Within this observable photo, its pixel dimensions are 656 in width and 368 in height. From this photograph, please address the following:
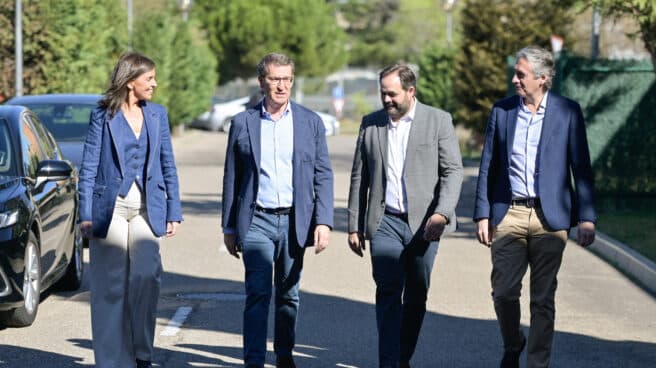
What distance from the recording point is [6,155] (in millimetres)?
10359

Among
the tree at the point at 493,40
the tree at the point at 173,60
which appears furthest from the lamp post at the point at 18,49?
the tree at the point at 173,60

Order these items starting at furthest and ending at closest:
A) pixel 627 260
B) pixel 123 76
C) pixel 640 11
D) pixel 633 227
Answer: pixel 640 11 < pixel 633 227 < pixel 627 260 < pixel 123 76

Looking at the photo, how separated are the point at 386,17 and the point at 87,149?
337 feet

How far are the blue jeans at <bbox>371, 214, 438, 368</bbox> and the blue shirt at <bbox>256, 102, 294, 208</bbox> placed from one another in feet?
1.84

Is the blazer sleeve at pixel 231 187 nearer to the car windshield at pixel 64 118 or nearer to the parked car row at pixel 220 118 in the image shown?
the car windshield at pixel 64 118

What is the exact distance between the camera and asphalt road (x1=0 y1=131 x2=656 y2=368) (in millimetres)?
8914

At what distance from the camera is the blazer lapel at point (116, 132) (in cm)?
762

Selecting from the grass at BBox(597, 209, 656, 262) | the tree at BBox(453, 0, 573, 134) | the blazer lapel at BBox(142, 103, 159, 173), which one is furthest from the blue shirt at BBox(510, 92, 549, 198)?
the tree at BBox(453, 0, 573, 134)

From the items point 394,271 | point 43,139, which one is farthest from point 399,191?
point 43,139

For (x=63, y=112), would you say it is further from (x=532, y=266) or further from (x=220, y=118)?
(x=220, y=118)

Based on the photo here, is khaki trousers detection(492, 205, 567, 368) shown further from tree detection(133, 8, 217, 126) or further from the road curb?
tree detection(133, 8, 217, 126)

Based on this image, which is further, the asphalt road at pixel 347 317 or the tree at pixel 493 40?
the tree at pixel 493 40

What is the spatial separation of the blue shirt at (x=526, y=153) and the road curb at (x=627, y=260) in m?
4.90

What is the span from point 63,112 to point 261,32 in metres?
58.6
